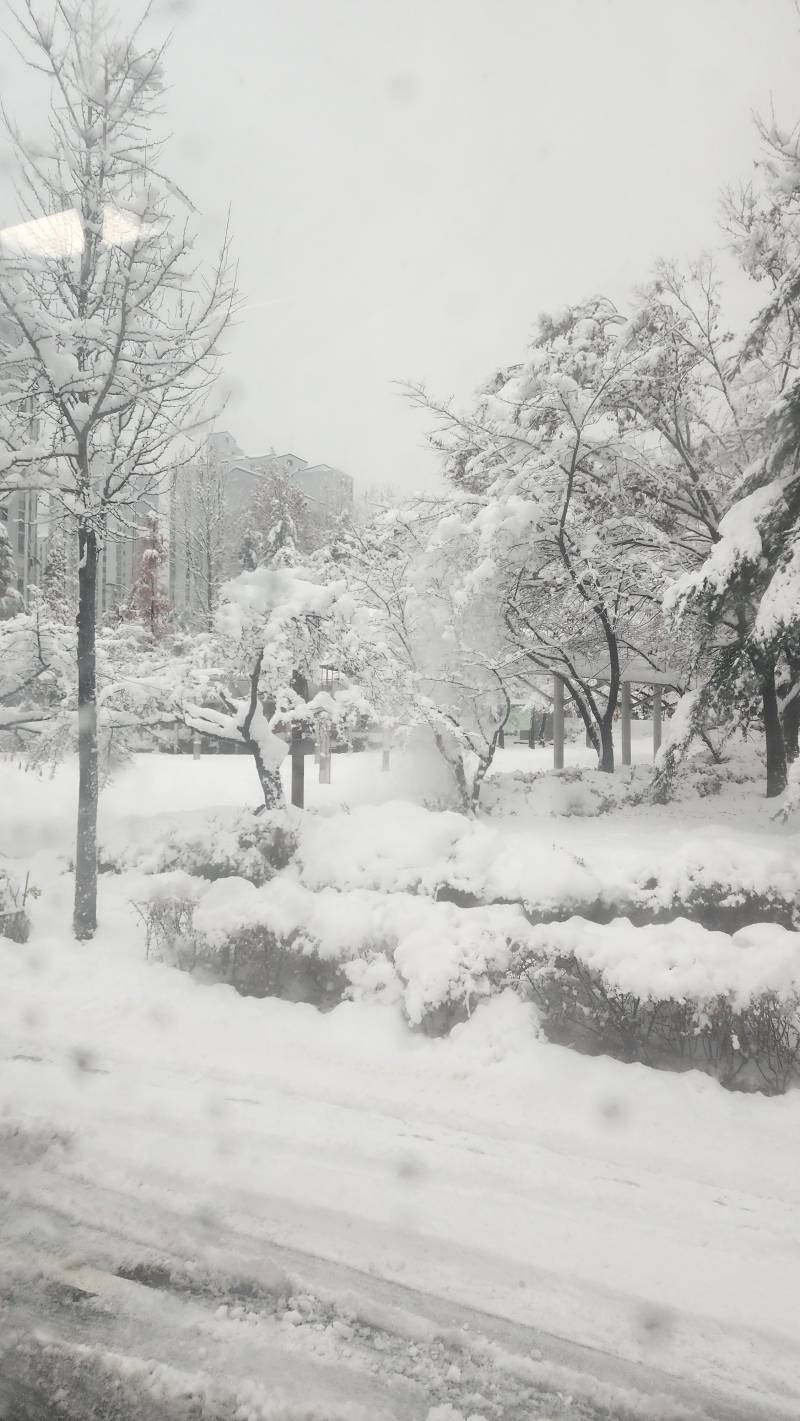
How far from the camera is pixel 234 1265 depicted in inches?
107

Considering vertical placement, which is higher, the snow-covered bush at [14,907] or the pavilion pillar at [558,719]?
the pavilion pillar at [558,719]

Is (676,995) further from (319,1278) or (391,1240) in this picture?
(319,1278)

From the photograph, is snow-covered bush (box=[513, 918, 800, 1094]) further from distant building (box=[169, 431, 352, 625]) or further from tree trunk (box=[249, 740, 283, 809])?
distant building (box=[169, 431, 352, 625])

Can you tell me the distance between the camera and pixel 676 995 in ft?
13.6

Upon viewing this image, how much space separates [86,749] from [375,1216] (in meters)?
4.91

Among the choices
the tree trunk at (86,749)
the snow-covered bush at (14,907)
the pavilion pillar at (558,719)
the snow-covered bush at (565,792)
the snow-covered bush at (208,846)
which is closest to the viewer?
the snow-covered bush at (14,907)

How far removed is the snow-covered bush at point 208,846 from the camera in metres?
7.12

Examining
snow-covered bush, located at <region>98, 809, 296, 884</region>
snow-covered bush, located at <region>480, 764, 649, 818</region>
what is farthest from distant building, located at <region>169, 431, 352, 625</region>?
snow-covered bush, located at <region>480, 764, 649, 818</region>

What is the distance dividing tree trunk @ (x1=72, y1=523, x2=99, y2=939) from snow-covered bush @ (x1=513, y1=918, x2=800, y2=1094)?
3.85 m

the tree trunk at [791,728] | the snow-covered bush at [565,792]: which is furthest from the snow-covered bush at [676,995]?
the tree trunk at [791,728]

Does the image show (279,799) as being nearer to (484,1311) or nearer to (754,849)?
(754,849)

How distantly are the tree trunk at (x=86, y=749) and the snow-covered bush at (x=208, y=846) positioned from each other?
96cm

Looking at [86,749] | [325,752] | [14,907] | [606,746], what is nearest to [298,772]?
[325,752]

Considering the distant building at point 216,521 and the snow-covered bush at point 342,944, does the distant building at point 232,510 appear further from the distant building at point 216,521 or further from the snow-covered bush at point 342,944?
the snow-covered bush at point 342,944
